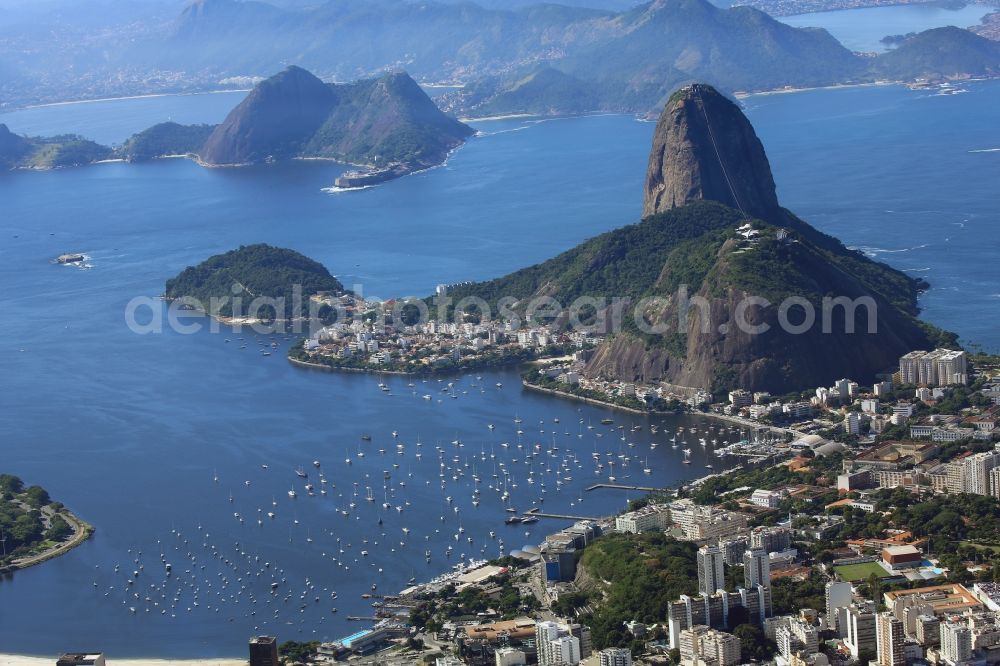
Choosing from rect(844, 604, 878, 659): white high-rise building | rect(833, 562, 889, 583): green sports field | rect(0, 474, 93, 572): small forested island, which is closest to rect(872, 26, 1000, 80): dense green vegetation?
rect(0, 474, 93, 572): small forested island

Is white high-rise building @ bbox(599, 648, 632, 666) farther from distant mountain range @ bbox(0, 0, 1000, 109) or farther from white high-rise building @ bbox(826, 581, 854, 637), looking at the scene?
distant mountain range @ bbox(0, 0, 1000, 109)

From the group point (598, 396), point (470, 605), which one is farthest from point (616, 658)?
point (598, 396)

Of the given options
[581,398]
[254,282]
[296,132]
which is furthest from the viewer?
[296,132]

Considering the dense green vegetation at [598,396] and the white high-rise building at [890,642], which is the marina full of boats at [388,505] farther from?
the white high-rise building at [890,642]

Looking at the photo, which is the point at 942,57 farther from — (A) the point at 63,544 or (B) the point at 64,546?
(B) the point at 64,546

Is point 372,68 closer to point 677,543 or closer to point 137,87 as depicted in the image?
point 137,87

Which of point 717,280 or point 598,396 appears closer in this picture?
point 598,396

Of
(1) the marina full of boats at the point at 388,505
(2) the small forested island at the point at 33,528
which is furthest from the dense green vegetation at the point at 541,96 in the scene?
(2) the small forested island at the point at 33,528

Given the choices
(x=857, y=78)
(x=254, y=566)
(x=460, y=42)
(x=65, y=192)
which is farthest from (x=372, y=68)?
(x=254, y=566)
